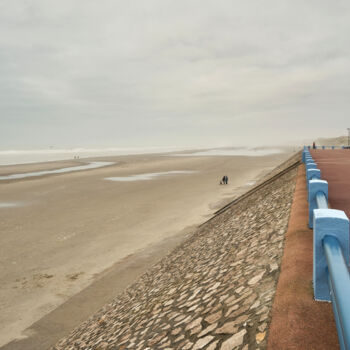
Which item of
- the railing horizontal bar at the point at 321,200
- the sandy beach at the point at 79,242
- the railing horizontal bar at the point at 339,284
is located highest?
the railing horizontal bar at the point at 321,200

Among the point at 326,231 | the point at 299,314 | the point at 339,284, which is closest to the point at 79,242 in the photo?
the point at 299,314

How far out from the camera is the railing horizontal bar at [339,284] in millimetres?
1516

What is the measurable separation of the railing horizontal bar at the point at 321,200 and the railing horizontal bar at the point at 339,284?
1.53 meters

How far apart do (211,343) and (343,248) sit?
5.70ft

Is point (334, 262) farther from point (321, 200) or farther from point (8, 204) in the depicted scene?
point (8, 204)

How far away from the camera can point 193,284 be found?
5.21 m

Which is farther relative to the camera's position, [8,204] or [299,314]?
[8,204]

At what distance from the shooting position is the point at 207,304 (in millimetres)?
4016

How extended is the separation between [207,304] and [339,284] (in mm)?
2538

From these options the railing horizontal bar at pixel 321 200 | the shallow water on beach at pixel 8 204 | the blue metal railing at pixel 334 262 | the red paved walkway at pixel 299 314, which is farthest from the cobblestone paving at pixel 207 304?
the shallow water on beach at pixel 8 204

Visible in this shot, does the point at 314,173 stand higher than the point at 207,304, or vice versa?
the point at 314,173

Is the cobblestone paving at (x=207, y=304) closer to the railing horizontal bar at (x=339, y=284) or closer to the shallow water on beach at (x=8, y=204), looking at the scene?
the railing horizontal bar at (x=339, y=284)

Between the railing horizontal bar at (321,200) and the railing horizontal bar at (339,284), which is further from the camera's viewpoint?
the railing horizontal bar at (321,200)

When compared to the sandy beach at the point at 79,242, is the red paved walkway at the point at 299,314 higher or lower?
higher
